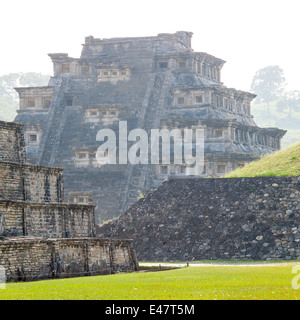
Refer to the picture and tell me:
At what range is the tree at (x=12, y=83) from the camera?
122 metres

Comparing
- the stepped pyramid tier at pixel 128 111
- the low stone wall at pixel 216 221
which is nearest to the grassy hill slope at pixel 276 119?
the stepped pyramid tier at pixel 128 111

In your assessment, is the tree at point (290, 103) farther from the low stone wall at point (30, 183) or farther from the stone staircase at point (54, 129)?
the low stone wall at point (30, 183)

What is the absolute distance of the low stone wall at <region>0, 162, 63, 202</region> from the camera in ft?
94.9

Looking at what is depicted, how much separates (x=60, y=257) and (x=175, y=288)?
8100 mm

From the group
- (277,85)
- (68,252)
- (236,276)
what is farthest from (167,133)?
(277,85)

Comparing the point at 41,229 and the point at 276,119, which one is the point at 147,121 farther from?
the point at 276,119

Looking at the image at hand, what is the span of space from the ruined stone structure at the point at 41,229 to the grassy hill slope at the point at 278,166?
10.2 m

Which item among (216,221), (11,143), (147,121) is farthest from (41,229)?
(147,121)

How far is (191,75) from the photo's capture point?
5606cm

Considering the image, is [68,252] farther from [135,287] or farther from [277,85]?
[277,85]

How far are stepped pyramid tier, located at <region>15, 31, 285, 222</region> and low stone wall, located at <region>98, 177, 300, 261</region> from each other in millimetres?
8199

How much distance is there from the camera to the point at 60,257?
25.5 m

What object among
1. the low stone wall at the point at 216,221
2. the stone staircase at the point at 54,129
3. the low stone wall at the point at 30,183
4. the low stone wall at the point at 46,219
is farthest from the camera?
the stone staircase at the point at 54,129

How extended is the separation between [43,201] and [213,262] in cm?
728
